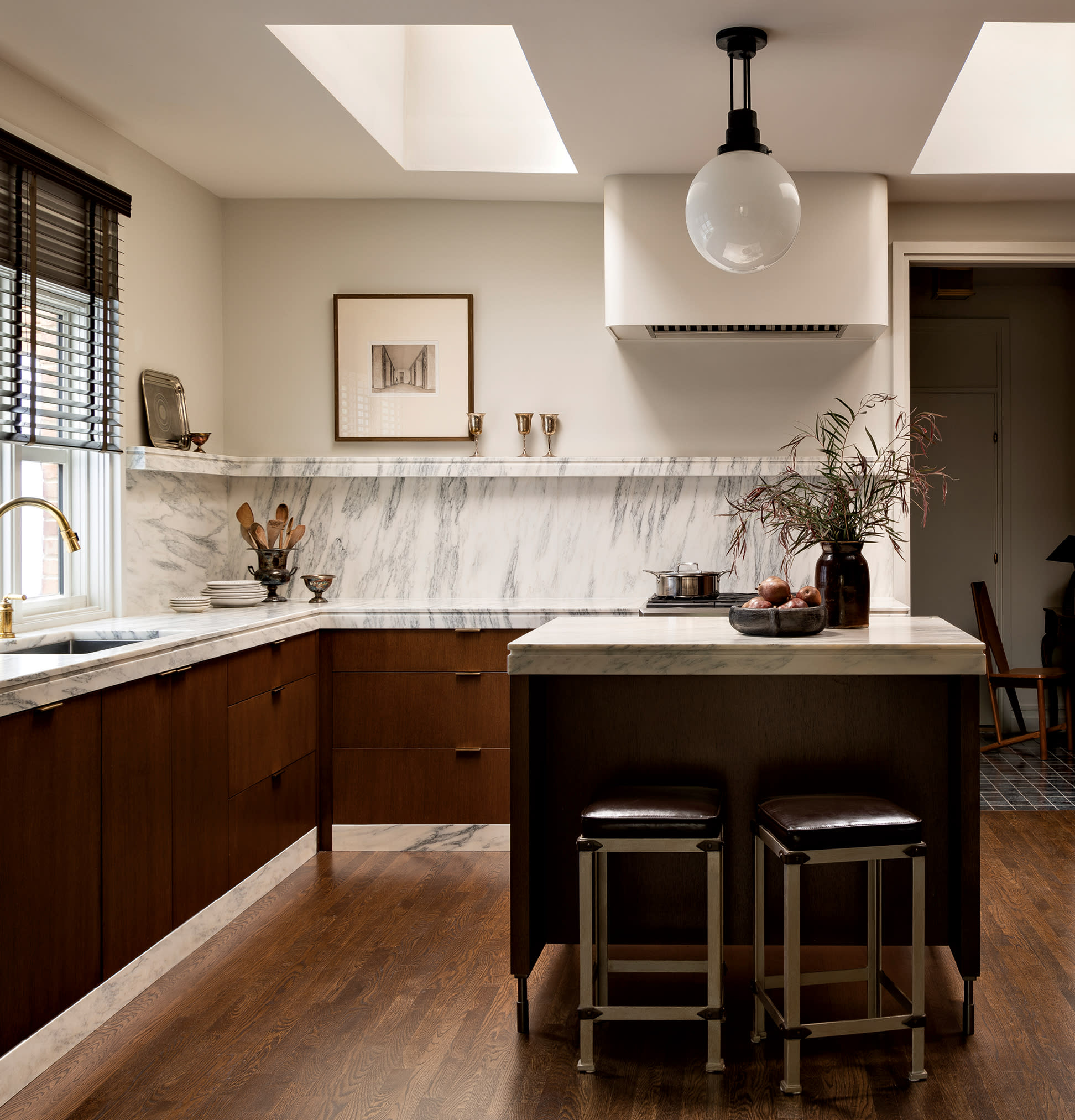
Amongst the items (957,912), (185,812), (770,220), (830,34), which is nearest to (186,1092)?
(185,812)

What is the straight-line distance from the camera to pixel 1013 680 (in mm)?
5727

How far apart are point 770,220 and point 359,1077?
7.31ft

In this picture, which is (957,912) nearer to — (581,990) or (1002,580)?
(581,990)

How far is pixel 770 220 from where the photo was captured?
Answer: 2.53m

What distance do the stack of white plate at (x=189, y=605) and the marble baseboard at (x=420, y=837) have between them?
1000mm

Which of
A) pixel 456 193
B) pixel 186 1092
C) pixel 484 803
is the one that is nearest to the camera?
pixel 186 1092

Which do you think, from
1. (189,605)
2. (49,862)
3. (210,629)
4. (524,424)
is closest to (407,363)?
(524,424)

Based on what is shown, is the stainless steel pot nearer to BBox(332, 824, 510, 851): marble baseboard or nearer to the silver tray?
BBox(332, 824, 510, 851): marble baseboard

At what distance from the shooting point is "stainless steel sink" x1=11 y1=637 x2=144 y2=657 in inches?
120

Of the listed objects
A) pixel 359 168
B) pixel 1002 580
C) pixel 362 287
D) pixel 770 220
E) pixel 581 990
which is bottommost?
pixel 581 990

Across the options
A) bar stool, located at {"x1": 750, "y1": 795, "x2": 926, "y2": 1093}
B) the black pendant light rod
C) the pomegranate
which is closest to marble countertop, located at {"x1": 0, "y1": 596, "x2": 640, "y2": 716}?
Answer: the pomegranate

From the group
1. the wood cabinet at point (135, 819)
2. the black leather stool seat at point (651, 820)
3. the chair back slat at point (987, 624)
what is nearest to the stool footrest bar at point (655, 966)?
the black leather stool seat at point (651, 820)

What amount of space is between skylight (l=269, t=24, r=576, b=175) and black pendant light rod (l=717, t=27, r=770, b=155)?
1.11 metres

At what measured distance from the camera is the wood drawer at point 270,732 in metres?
3.29
